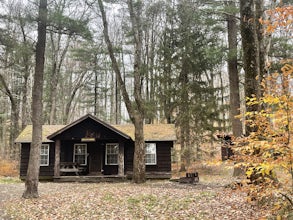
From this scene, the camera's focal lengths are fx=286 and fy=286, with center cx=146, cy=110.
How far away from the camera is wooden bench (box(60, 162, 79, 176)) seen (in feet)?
59.9

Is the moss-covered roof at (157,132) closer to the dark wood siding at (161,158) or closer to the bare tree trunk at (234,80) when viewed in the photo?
the dark wood siding at (161,158)

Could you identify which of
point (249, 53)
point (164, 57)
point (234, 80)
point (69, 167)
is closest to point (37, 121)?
point (249, 53)

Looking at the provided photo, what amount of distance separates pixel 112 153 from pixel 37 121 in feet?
31.9

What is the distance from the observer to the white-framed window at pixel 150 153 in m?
20.0

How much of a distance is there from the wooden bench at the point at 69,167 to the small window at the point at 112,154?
7.65 feet

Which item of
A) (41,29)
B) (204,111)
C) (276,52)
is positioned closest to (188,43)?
(204,111)

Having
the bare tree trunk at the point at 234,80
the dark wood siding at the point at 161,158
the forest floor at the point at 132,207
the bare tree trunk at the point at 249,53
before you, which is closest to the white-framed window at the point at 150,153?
the dark wood siding at the point at 161,158

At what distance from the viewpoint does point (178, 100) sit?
74.9 ft

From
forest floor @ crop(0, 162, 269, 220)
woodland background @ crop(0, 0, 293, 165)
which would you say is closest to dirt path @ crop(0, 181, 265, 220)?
forest floor @ crop(0, 162, 269, 220)

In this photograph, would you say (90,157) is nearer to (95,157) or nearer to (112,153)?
(95,157)

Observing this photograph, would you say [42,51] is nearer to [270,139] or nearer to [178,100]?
Answer: [270,139]

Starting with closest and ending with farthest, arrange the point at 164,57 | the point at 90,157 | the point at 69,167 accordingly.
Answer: the point at 69,167, the point at 90,157, the point at 164,57

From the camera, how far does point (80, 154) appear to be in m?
20.5

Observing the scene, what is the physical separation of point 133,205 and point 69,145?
40.8ft
